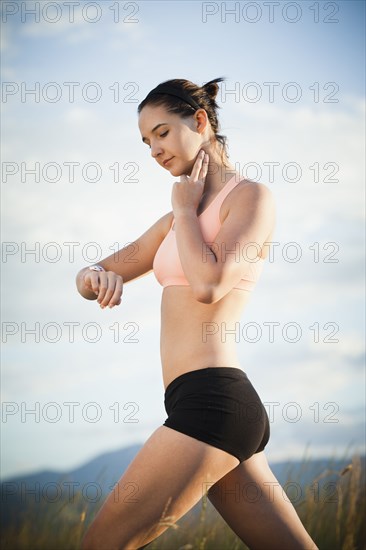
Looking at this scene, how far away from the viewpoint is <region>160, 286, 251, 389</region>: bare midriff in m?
2.50

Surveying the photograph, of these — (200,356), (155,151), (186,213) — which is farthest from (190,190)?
(200,356)

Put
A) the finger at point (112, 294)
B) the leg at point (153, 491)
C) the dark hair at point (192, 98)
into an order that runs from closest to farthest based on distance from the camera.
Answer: the leg at point (153, 491)
the finger at point (112, 294)
the dark hair at point (192, 98)

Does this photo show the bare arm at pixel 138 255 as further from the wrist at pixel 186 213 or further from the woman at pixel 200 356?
the wrist at pixel 186 213

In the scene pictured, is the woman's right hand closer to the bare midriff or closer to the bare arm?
the bare midriff

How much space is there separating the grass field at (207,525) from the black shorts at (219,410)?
1.38 meters

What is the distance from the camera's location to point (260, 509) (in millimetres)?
2578

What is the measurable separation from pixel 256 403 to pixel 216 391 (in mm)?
206

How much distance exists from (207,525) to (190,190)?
2390 mm

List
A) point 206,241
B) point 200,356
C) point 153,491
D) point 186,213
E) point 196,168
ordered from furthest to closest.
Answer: point 196,168, point 206,241, point 186,213, point 200,356, point 153,491

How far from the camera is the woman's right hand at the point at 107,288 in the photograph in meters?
2.71

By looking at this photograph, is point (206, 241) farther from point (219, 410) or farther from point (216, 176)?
point (219, 410)

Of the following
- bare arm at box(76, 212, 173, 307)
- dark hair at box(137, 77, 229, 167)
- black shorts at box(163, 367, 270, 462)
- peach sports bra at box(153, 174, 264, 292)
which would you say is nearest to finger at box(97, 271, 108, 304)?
peach sports bra at box(153, 174, 264, 292)

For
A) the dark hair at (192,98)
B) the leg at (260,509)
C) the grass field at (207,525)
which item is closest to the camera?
the leg at (260,509)

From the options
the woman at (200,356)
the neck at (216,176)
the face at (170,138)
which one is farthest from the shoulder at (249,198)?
the face at (170,138)
